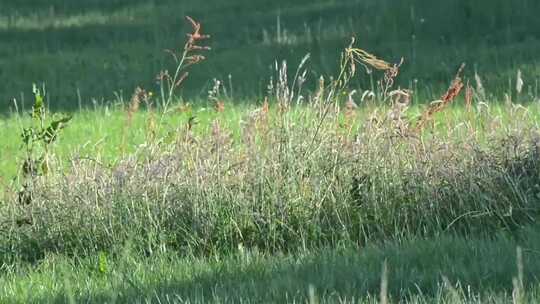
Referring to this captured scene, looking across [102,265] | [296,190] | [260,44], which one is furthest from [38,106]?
[260,44]

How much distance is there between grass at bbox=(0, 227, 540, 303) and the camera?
17.7 feet

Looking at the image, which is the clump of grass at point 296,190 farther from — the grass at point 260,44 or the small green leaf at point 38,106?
the grass at point 260,44

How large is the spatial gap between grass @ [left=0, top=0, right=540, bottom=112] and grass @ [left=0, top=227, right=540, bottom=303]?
5726 mm

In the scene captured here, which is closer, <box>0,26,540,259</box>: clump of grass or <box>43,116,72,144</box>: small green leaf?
<box>0,26,540,259</box>: clump of grass

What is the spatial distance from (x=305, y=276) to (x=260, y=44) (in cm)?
1163

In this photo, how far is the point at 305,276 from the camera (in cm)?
587

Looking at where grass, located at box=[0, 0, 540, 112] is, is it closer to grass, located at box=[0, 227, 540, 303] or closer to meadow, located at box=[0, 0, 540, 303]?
meadow, located at box=[0, 0, 540, 303]

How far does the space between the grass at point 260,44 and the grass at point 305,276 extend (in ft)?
18.8

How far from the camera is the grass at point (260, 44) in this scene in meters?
14.4

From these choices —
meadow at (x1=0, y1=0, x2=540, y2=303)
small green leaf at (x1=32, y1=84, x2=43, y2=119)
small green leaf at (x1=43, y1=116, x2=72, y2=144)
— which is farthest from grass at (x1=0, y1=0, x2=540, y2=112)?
meadow at (x1=0, y1=0, x2=540, y2=303)

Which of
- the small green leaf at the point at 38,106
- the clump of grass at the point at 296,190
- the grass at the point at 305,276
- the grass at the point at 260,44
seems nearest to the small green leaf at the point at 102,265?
the grass at the point at 305,276

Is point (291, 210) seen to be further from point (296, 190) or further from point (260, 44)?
point (260, 44)

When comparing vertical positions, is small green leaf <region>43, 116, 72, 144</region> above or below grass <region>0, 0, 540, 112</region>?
above

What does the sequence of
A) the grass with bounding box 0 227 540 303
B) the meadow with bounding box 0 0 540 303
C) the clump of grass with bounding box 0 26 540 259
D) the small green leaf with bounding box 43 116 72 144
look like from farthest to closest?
the small green leaf with bounding box 43 116 72 144 < the clump of grass with bounding box 0 26 540 259 < the meadow with bounding box 0 0 540 303 < the grass with bounding box 0 227 540 303
